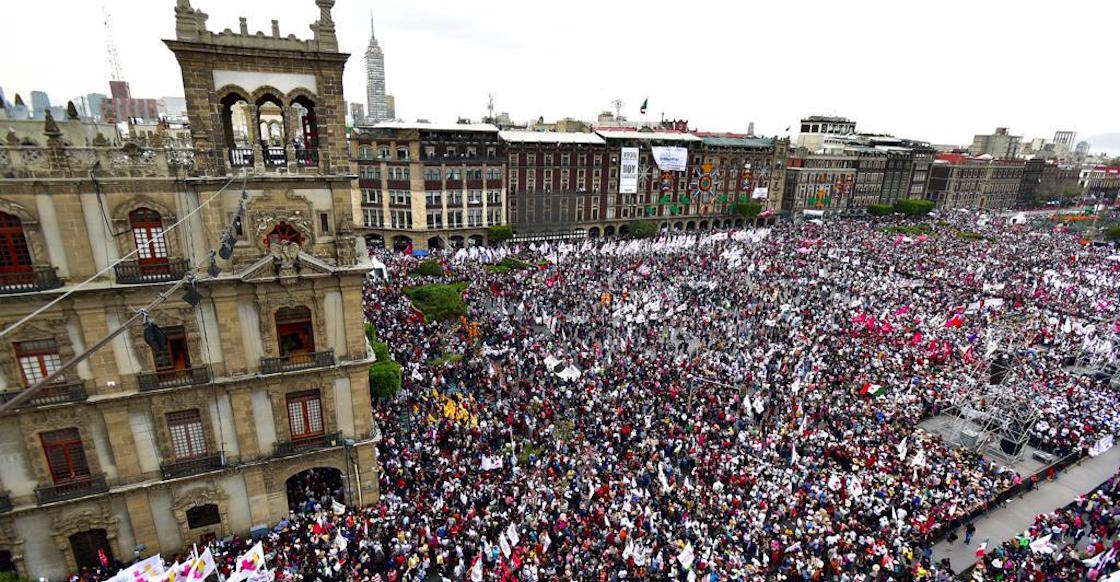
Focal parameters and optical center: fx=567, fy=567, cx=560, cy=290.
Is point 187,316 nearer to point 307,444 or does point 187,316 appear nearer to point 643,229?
point 307,444

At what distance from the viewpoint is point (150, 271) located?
19406 millimetres

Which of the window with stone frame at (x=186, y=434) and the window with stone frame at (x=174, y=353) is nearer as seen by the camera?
the window with stone frame at (x=174, y=353)

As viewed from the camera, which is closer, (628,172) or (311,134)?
(311,134)

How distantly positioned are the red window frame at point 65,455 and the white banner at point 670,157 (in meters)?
79.9

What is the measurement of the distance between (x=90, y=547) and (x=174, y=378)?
25.9ft

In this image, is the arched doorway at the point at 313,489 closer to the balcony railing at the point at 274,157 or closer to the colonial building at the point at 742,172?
the balcony railing at the point at 274,157

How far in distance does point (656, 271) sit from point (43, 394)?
5154 cm

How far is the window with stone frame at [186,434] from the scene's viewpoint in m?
21.5

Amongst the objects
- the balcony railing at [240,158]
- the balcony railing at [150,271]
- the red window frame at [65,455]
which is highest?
the balcony railing at [240,158]

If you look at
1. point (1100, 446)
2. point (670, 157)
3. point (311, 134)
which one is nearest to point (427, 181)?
point (670, 157)

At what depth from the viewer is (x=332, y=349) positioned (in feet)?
74.0

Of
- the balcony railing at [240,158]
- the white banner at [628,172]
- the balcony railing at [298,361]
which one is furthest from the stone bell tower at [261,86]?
the white banner at [628,172]

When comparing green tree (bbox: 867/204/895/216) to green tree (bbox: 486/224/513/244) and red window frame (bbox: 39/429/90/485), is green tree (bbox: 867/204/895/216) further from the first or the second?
red window frame (bbox: 39/429/90/485)

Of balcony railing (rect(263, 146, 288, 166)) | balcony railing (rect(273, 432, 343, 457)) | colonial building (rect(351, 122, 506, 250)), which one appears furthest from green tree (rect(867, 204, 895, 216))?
balcony railing (rect(263, 146, 288, 166))
